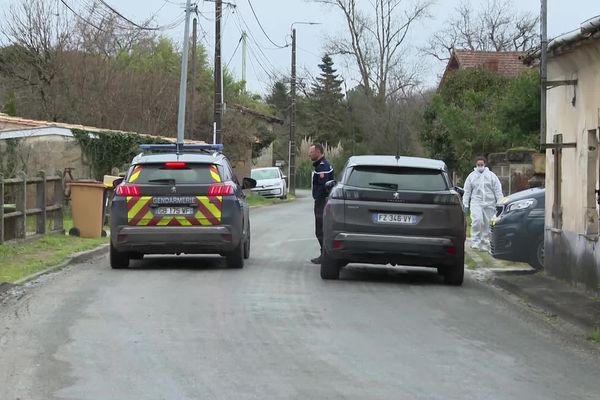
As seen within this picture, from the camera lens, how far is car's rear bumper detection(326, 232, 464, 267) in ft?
39.3

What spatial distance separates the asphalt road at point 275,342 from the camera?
21.5 ft

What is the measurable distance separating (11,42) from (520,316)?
31.0 meters

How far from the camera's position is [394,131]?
6694 centimetres

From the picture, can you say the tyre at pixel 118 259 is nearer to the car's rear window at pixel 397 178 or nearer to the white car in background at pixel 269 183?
the car's rear window at pixel 397 178

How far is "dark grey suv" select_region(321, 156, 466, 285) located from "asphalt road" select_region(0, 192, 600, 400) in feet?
1.42

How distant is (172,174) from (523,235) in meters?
5.28

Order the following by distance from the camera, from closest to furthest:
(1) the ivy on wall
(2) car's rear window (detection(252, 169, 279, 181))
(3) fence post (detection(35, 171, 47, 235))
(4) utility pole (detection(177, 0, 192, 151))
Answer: (3) fence post (detection(35, 171, 47, 235))
(1) the ivy on wall
(4) utility pole (detection(177, 0, 192, 151))
(2) car's rear window (detection(252, 169, 279, 181))

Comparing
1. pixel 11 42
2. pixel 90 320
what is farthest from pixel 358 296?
pixel 11 42

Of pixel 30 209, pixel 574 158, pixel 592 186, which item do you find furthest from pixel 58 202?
pixel 592 186

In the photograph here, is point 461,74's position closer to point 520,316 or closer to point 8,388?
point 520,316

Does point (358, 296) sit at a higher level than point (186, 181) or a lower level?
lower

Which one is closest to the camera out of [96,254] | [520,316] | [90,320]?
[90,320]

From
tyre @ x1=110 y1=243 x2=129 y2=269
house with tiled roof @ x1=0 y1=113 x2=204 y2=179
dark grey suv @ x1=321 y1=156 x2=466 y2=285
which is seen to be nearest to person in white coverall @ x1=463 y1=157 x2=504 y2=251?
dark grey suv @ x1=321 y1=156 x2=466 y2=285

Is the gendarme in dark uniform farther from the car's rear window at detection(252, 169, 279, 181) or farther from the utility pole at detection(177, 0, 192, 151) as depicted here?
the car's rear window at detection(252, 169, 279, 181)
